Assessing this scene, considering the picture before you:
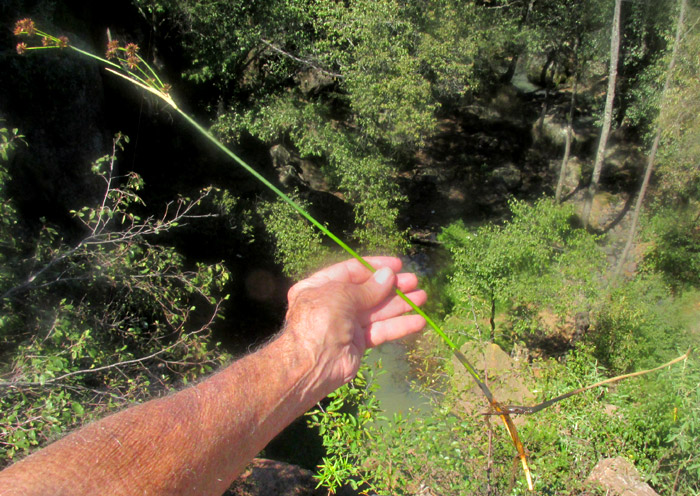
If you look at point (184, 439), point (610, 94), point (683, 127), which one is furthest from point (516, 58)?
point (184, 439)

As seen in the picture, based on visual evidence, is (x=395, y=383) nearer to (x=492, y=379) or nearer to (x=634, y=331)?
(x=634, y=331)

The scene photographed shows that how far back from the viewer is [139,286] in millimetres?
4867

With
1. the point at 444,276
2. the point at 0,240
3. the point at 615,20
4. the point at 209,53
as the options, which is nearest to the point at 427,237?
the point at 444,276

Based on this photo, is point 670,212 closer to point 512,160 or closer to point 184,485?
point 512,160

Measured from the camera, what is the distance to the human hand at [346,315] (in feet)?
6.53

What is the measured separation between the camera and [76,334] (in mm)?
4066

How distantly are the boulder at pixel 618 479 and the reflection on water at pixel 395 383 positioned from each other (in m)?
4.62

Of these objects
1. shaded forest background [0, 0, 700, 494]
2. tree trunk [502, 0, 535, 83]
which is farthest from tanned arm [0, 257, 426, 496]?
tree trunk [502, 0, 535, 83]

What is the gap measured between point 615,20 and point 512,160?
6799 millimetres

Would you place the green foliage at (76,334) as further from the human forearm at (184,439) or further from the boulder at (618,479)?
the boulder at (618,479)

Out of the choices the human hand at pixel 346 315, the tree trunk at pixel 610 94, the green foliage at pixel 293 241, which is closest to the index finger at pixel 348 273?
the human hand at pixel 346 315

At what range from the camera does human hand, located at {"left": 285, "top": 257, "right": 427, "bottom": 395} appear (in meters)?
1.99

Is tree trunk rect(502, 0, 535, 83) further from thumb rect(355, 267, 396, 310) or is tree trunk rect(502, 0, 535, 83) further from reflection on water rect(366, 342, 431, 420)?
thumb rect(355, 267, 396, 310)

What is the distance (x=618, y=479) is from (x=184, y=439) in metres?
3.00
